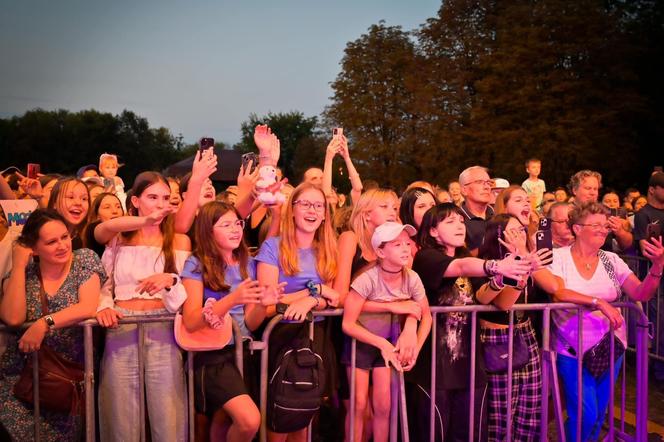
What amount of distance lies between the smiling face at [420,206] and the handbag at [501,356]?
1.25 m

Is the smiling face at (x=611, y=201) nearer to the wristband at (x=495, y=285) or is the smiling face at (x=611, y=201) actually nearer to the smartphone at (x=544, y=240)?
the smartphone at (x=544, y=240)

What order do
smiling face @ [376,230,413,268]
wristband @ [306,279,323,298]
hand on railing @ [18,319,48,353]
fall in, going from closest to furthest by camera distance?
hand on railing @ [18,319,48,353] < smiling face @ [376,230,413,268] < wristband @ [306,279,323,298]

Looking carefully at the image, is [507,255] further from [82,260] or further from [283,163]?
[283,163]

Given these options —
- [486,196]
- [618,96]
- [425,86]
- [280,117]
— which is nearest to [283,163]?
[280,117]

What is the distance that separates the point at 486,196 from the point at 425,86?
81.4ft

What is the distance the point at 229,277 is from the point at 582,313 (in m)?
2.60

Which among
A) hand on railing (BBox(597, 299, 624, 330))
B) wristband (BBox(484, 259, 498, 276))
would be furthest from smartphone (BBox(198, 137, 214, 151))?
hand on railing (BBox(597, 299, 624, 330))

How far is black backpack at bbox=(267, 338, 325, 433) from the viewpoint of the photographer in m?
3.96

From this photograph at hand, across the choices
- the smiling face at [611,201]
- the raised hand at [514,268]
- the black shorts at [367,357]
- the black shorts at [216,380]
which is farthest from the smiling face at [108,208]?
the smiling face at [611,201]

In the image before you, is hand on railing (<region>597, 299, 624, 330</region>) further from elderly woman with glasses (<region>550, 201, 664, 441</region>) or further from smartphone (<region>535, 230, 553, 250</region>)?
smartphone (<region>535, 230, 553, 250</region>)

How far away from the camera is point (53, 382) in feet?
12.8

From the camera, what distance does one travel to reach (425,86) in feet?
97.8

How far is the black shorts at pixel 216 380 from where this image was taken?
3.95 meters

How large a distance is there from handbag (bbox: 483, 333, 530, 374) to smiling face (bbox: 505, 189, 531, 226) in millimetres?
1510
